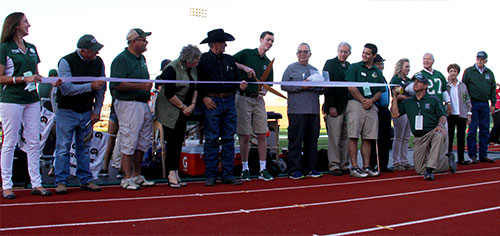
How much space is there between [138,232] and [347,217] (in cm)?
181

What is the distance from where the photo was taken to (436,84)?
8.00 meters

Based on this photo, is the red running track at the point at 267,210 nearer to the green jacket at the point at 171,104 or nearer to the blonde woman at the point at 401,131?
the green jacket at the point at 171,104

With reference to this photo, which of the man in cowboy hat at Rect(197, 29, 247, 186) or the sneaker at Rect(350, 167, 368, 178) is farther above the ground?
the man in cowboy hat at Rect(197, 29, 247, 186)

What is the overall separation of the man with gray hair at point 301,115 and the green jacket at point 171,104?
1.65 meters

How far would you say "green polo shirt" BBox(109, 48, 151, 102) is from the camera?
5586 mm

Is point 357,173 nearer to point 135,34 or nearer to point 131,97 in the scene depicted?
point 131,97

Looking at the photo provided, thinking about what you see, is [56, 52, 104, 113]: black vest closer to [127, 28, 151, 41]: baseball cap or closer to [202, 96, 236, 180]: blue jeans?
[127, 28, 151, 41]: baseball cap

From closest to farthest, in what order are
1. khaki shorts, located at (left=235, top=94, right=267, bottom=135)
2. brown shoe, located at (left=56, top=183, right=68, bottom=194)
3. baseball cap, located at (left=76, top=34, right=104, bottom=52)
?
brown shoe, located at (left=56, top=183, right=68, bottom=194), baseball cap, located at (left=76, top=34, right=104, bottom=52), khaki shorts, located at (left=235, top=94, right=267, bottom=135)

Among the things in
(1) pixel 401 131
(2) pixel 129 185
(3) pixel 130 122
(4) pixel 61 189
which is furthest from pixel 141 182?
(1) pixel 401 131

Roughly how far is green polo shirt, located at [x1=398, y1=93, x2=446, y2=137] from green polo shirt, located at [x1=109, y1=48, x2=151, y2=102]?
159 inches

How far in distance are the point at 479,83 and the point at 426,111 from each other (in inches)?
105

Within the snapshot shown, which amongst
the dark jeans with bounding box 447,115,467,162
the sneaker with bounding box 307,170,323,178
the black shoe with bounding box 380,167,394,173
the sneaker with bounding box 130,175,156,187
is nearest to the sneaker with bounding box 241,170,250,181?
the sneaker with bounding box 307,170,323,178

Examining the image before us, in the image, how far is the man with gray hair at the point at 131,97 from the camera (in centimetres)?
560

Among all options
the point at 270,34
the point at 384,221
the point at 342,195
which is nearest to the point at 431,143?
the point at 342,195
